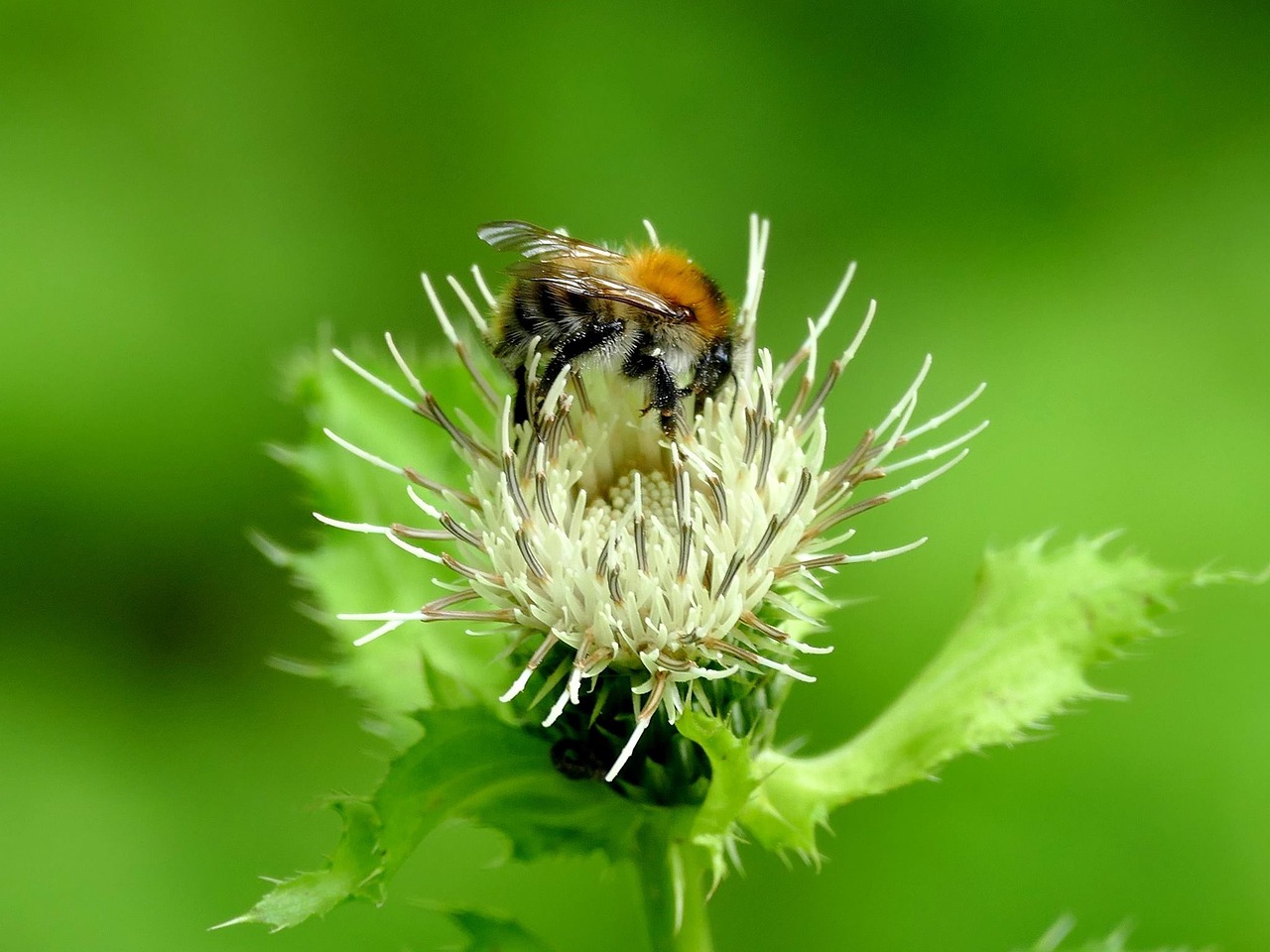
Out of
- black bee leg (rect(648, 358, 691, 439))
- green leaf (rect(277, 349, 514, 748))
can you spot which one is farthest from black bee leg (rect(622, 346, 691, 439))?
green leaf (rect(277, 349, 514, 748))

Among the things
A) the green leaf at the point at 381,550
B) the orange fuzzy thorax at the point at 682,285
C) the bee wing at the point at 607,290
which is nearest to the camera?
the bee wing at the point at 607,290

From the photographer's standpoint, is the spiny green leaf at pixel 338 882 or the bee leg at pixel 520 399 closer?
the spiny green leaf at pixel 338 882

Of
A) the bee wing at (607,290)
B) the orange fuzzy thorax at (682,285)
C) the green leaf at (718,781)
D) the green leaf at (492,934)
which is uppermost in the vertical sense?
the orange fuzzy thorax at (682,285)

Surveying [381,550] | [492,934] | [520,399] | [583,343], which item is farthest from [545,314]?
[492,934]

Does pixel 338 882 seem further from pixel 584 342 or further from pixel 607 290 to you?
pixel 607 290

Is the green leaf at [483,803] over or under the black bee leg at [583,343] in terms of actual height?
under

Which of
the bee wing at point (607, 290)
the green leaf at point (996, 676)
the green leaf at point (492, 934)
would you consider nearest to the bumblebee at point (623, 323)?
the bee wing at point (607, 290)

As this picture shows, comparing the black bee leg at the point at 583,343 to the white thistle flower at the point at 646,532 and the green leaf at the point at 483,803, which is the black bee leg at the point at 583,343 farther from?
the green leaf at the point at 483,803
